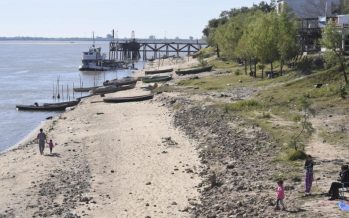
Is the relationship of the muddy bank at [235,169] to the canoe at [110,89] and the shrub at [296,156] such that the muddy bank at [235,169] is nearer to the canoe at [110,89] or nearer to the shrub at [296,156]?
the shrub at [296,156]

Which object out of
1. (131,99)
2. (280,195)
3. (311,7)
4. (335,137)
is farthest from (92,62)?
(280,195)

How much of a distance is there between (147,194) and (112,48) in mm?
145678

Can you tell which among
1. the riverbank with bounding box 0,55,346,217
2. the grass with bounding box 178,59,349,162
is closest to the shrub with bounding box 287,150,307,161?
the grass with bounding box 178,59,349,162

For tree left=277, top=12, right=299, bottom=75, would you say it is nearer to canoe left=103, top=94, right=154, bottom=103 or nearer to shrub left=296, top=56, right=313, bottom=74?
shrub left=296, top=56, right=313, bottom=74

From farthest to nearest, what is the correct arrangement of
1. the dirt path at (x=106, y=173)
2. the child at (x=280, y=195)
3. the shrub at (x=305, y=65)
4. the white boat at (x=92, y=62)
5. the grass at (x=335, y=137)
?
the white boat at (x=92, y=62), the shrub at (x=305, y=65), the grass at (x=335, y=137), the dirt path at (x=106, y=173), the child at (x=280, y=195)

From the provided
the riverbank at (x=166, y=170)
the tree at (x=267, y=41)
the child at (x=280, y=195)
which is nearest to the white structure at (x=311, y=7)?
the tree at (x=267, y=41)

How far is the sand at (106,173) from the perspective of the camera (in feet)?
75.0

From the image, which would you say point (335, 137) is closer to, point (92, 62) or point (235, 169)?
point (235, 169)

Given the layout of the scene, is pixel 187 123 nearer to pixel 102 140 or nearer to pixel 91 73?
pixel 102 140

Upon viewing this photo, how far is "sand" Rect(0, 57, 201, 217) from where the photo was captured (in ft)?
75.0

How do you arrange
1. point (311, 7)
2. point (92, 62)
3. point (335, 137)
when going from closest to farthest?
point (335, 137) → point (311, 7) → point (92, 62)

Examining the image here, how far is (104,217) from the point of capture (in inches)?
845

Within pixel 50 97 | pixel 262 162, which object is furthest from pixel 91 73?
pixel 262 162

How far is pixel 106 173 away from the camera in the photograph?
2883cm
